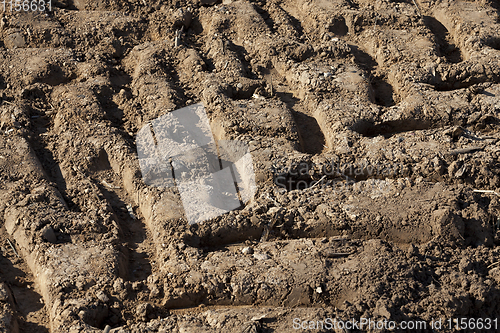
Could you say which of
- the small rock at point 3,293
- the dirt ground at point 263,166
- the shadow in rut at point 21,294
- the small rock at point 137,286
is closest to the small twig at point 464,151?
the dirt ground at point 263,166

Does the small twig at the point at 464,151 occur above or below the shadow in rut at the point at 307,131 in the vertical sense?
below

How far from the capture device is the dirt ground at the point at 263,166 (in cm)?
295

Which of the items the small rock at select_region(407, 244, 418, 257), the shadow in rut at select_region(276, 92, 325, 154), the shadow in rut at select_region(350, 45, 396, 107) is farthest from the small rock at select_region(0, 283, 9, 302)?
the shadow in rut at select_region(350, 45, 396, 107)

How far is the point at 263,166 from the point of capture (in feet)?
11.8

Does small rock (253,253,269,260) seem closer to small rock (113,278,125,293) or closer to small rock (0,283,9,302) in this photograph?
small rock (113,278,125,293)

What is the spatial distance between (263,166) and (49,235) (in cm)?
136

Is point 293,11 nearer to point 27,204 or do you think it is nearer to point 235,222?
point 235,222

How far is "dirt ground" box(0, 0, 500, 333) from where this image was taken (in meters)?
2.95

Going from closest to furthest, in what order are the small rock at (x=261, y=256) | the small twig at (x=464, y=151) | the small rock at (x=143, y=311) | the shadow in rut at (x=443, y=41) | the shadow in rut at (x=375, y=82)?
the small rock at (x=143, y=311), the small rock at (x=261, y=256), the small twig at (x=464, y=151), the shadow in rut at (x=375, y=82), the shadow in rut at (x=443, y=41)

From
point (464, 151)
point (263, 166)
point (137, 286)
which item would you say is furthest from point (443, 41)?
point (137, 286)

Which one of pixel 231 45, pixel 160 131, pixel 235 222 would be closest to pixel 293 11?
pixel 231 45

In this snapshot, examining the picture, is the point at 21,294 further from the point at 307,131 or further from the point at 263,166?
the point at 307,131

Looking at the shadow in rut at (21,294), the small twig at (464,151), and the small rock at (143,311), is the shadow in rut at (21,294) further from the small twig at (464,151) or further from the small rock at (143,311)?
the small twig at (464,151)

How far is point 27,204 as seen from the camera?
3383 mm
